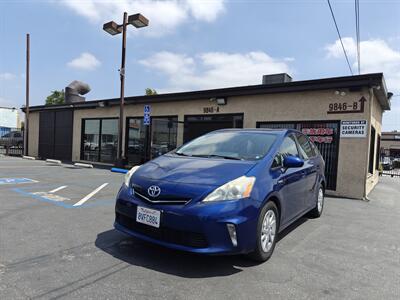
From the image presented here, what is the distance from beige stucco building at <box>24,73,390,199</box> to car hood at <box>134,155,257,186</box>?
20.8ft

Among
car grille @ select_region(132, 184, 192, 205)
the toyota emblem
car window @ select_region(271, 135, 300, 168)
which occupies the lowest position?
car grille @ select_region(132, 184, 192, 205)

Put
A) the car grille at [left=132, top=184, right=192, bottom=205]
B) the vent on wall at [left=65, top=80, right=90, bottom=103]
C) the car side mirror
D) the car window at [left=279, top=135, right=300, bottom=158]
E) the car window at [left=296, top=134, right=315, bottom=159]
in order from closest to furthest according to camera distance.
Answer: the car grille at [left=132, top=184, right=192, bottom=205] → the car side mirror → the car window at [left=279, top=135, right=300, bottom=158] → the car window at [left=296, top=134, right=315, bottom=159] → the vent on wall at [left=65, top=80, right=90, bottom=103]

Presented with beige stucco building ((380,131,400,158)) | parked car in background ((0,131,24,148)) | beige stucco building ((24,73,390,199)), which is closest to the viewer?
beige stucco building ((24,73,390,199))

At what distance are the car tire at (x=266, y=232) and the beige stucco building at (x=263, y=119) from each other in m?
6.08

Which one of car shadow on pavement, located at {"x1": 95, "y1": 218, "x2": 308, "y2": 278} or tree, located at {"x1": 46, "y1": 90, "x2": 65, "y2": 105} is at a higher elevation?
tree, located at {"x1": 46, "y1": 90, "x2": 65, "y2": 105}

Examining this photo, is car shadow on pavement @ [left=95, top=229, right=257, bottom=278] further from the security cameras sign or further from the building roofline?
the building roofline

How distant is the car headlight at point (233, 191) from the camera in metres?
3.05

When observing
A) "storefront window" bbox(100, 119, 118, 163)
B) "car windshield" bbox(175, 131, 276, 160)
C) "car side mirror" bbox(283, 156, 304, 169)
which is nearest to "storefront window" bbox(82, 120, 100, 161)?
"storefront window" bbox(100, 119, 118, 163)

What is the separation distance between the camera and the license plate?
3.13 meters

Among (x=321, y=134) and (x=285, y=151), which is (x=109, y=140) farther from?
(x=285, y=151)

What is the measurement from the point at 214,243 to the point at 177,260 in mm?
654

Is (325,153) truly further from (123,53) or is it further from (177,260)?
(123,53)

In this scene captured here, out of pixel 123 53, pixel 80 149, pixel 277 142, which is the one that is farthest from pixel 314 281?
pixel 80 149

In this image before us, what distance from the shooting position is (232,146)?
4270 millimetres
